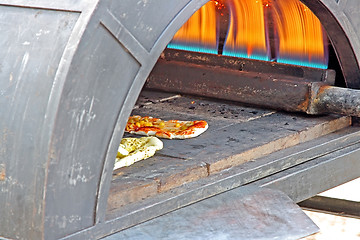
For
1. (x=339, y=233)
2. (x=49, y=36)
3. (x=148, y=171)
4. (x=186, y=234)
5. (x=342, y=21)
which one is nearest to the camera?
(x=49, y=36)

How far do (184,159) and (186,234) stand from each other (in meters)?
0.54

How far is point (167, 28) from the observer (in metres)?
2.46

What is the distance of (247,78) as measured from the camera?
3740mm

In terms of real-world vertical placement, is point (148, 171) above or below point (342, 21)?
below

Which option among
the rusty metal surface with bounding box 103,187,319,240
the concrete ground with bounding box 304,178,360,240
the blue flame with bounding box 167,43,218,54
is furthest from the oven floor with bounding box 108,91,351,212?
the concrete ground with bounding box 304,178,360,240

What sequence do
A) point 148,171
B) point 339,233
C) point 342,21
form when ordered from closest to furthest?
point 148,171 → point 342,21 → point 339,233

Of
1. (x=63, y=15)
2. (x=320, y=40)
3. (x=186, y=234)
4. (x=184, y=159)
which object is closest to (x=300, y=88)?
(x=320, y=40)

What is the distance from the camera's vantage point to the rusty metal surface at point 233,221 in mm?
2412

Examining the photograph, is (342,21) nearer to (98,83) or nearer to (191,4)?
(191,4)

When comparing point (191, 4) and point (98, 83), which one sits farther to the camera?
point (191, 4)

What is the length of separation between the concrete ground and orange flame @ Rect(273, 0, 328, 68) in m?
1.26

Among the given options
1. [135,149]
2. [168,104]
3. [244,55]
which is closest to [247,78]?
[244,55]

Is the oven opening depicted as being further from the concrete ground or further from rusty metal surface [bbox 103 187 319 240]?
the concrete ground

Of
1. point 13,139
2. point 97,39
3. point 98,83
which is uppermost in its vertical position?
point 97,39
